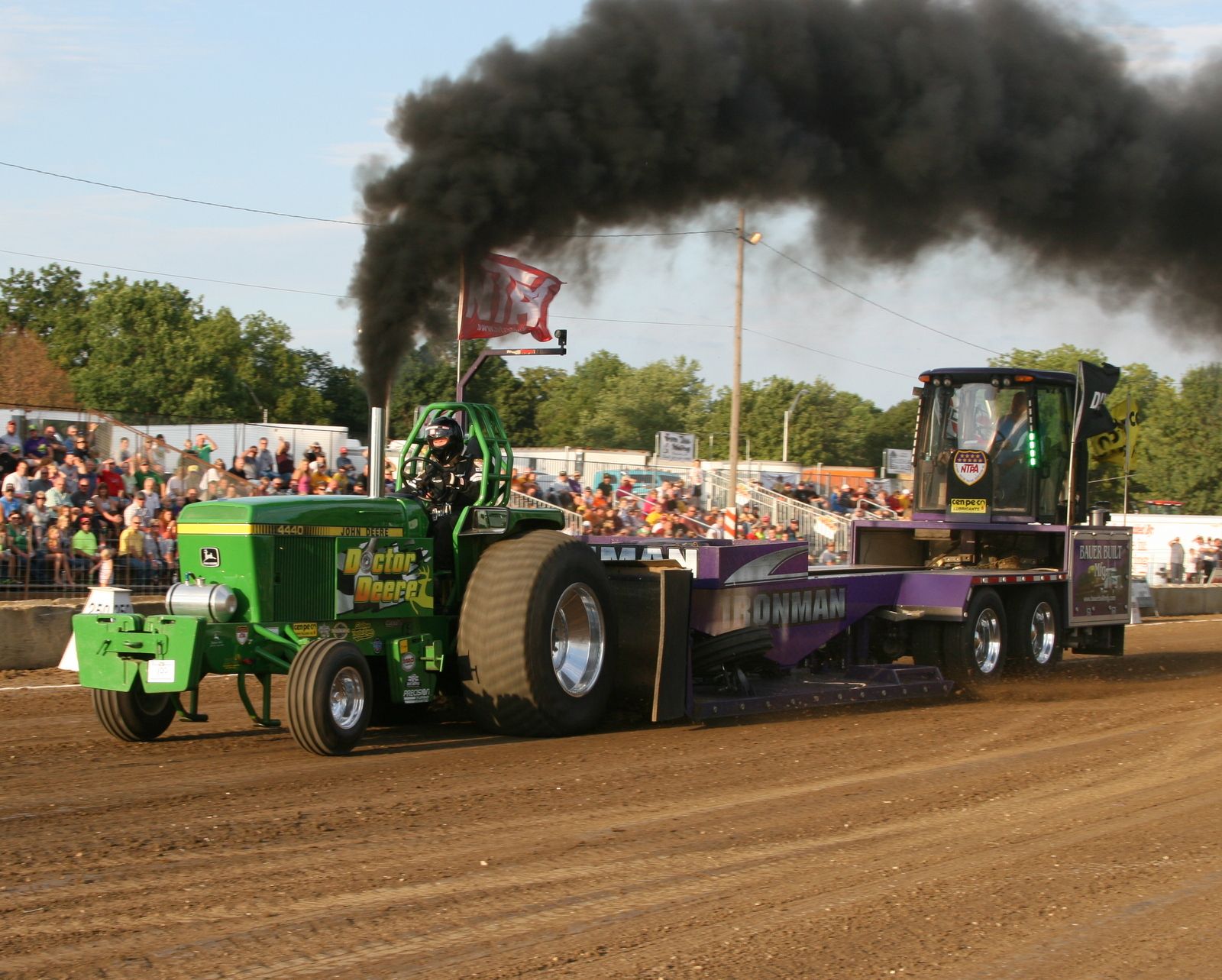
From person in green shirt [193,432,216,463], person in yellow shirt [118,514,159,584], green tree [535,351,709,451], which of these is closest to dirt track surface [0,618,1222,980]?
person in yellow shirt [118,514,159,584]

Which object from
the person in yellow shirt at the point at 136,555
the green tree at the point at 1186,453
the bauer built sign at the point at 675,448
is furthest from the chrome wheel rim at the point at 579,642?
the green tree at the point at 1186,453

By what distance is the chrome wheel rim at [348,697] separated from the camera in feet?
25.3

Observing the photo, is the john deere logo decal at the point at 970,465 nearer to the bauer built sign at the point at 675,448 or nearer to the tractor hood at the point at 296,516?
the tractor hood at the point at 296,516

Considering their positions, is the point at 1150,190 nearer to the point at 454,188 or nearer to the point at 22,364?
the point at 454,188

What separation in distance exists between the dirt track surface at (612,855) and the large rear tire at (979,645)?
2803mm

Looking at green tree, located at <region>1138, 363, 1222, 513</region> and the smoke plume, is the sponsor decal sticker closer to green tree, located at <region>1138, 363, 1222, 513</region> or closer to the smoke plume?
the smoke plume

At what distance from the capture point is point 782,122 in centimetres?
1197

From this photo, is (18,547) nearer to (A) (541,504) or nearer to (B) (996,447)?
(A) (541,504)

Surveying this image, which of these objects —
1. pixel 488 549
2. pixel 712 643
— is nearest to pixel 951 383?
pixel 712 643

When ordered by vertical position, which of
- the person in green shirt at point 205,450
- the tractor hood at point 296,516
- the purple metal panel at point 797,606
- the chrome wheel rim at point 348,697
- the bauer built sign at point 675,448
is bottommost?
the chrome wheel rim at point 348,697

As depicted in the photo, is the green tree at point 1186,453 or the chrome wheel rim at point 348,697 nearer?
the chrome wheel rim at point 348,697

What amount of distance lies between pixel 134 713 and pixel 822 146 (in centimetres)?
776

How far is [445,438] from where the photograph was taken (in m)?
9.02

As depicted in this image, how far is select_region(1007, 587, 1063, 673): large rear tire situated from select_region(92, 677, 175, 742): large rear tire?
8072 millimetres
